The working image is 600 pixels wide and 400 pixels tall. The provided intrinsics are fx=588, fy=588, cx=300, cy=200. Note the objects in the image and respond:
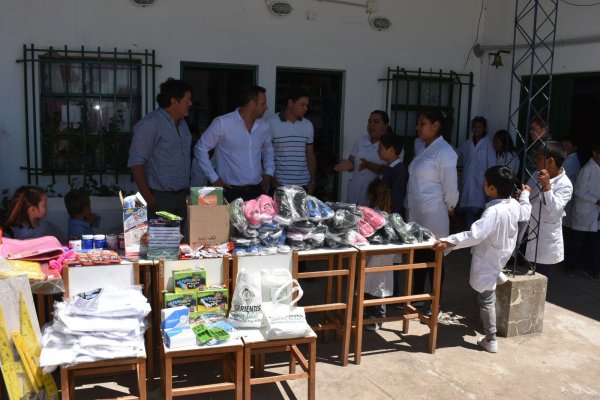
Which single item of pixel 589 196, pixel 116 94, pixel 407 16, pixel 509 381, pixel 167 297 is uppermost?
pixel 407 16

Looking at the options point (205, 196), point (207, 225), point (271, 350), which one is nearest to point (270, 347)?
point (271, 350)

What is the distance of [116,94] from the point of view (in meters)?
6.38

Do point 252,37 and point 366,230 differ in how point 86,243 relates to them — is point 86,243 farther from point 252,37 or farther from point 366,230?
point 252,37

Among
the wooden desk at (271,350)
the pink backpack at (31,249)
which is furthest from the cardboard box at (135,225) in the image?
the wooden desk at (271,350)

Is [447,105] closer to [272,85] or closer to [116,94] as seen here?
[272,85]

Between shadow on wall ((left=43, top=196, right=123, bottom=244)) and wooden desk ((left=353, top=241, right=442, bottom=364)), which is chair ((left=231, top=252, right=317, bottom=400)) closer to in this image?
wooden desk ((left=353, top=241, right=442, bottom=364))

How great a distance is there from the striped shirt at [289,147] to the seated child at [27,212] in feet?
7.21

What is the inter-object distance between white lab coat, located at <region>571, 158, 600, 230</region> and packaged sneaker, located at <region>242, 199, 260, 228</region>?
420cm

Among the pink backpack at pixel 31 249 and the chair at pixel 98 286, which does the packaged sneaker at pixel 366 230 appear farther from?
the pink backpack at pixel 31 249

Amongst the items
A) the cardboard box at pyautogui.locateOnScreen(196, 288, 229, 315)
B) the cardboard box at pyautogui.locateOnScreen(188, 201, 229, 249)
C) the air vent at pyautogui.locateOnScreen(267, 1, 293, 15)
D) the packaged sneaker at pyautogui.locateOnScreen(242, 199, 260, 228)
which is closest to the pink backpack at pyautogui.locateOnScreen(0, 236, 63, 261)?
the cardboard box at pyautogui.locateOnScreen(188, 201, 229, 249)

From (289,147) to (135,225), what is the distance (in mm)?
2300

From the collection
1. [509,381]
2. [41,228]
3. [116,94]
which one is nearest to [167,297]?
[41,228]

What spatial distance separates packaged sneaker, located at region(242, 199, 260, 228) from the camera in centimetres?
375

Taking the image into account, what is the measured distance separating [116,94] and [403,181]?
3331mm
